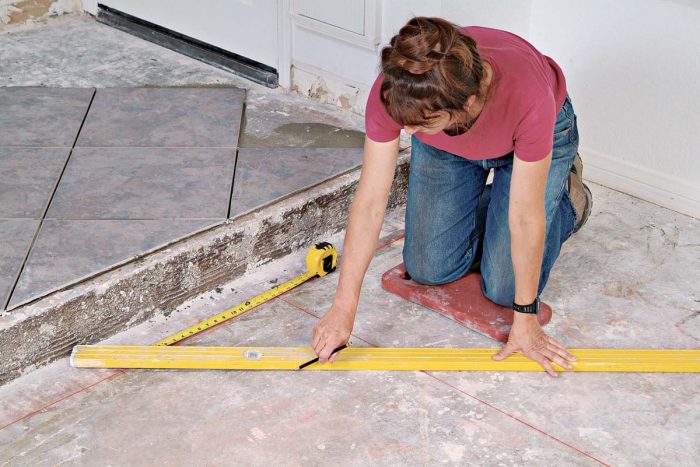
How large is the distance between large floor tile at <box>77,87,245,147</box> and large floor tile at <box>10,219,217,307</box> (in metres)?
0.68

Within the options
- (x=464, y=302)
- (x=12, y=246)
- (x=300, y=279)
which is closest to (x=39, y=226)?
(x=12, y=246)

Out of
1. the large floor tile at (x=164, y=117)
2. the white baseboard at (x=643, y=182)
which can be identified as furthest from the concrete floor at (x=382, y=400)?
the large floor tile at (x=164, y=117)

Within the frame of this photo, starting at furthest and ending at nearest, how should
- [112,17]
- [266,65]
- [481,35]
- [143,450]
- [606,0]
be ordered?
[112,17] → [266,65] → [606,0] → [481,35] → [143,450]

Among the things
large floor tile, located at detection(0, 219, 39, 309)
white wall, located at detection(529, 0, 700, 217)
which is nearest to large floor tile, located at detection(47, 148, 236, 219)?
large floor tile, located at detection(0, 219, 39, 309)

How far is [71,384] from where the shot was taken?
2.75 metres

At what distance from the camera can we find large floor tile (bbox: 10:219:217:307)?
2.94 m

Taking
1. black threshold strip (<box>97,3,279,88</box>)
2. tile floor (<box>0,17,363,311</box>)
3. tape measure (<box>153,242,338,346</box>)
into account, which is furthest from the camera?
black threshold strip (<box>97,3,279,88</box>)

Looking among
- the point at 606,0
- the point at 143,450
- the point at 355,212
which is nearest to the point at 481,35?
the point at 355,212

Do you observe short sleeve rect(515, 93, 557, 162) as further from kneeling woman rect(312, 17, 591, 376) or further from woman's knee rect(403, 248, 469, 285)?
woman's knee rect(403, 248, 469, 285)

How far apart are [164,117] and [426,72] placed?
7.20ft

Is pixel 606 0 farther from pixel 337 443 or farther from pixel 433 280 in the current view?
pixel 337 443

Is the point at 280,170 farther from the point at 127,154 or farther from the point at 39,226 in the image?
the point at 39,226

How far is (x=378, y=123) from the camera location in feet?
8.39

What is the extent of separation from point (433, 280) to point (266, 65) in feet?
6.18
